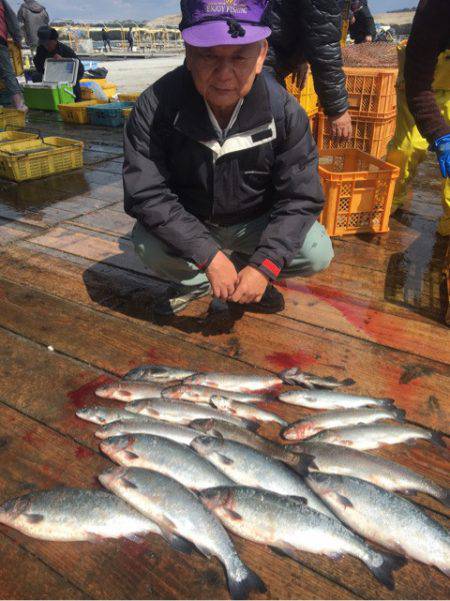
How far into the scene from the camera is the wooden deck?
1.75 m

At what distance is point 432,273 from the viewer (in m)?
3.79

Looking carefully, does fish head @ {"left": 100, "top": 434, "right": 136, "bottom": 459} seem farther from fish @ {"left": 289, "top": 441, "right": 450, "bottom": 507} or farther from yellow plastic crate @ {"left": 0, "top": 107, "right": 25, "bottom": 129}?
yellow plastic crate @ {"left": 0, "top": 107, "right": 25, "bottom": 129}

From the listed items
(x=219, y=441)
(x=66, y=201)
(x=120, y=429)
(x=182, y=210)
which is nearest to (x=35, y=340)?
(x=120, y=429)

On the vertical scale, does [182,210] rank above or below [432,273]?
above

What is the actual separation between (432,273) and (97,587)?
10.8 ft

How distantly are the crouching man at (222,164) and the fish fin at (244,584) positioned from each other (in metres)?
1.48

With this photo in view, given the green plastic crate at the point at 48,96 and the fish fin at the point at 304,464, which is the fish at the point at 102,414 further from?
the green plastic crate at the point at 48,96

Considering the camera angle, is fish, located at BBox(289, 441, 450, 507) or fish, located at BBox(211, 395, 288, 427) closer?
fish, located at BBox(289, 441, 450, 507)

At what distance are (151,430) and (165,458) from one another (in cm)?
23

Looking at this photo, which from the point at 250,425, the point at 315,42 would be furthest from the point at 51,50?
the point at 250,425

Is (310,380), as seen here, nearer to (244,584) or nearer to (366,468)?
(366,468)

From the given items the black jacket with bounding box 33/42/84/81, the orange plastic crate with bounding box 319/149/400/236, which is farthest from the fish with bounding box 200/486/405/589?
the black jacket with bounding box 33/42/84/81

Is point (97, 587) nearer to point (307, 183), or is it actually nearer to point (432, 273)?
point (307, 183)

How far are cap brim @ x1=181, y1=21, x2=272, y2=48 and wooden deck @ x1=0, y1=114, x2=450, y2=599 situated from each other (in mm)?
1771
